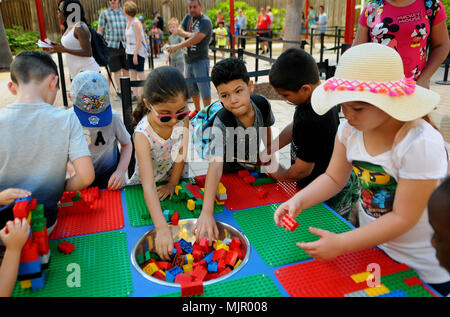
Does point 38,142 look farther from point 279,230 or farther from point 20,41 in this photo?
point 20,41

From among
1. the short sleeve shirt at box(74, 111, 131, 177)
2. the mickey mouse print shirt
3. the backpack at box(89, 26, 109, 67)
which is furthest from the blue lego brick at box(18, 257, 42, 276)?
the backpack at box(89, 26, 109, 67)

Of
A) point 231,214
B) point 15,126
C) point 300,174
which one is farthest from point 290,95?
point 15,126

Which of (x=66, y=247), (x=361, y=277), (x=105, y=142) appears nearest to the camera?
(x=361, y=277)

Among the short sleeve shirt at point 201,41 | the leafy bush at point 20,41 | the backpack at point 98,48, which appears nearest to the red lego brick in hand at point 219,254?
the short sleeve shirt at point 201,41

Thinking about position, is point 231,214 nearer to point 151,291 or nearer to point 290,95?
point 151,291

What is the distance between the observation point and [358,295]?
4.08ft

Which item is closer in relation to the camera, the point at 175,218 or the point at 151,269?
the point at 151,269

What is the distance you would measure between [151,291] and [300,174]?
1.16m

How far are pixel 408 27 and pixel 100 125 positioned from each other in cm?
218

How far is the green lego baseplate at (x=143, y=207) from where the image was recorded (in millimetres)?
1808

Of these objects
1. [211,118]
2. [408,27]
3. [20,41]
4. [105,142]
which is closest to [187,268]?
[211,118]

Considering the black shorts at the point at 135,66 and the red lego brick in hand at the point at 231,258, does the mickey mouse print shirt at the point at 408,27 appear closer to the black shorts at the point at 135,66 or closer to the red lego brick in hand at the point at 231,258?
the red lego brick in hand at the point at 231,258

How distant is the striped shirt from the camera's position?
21.4 feet

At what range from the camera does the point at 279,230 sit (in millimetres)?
1683
